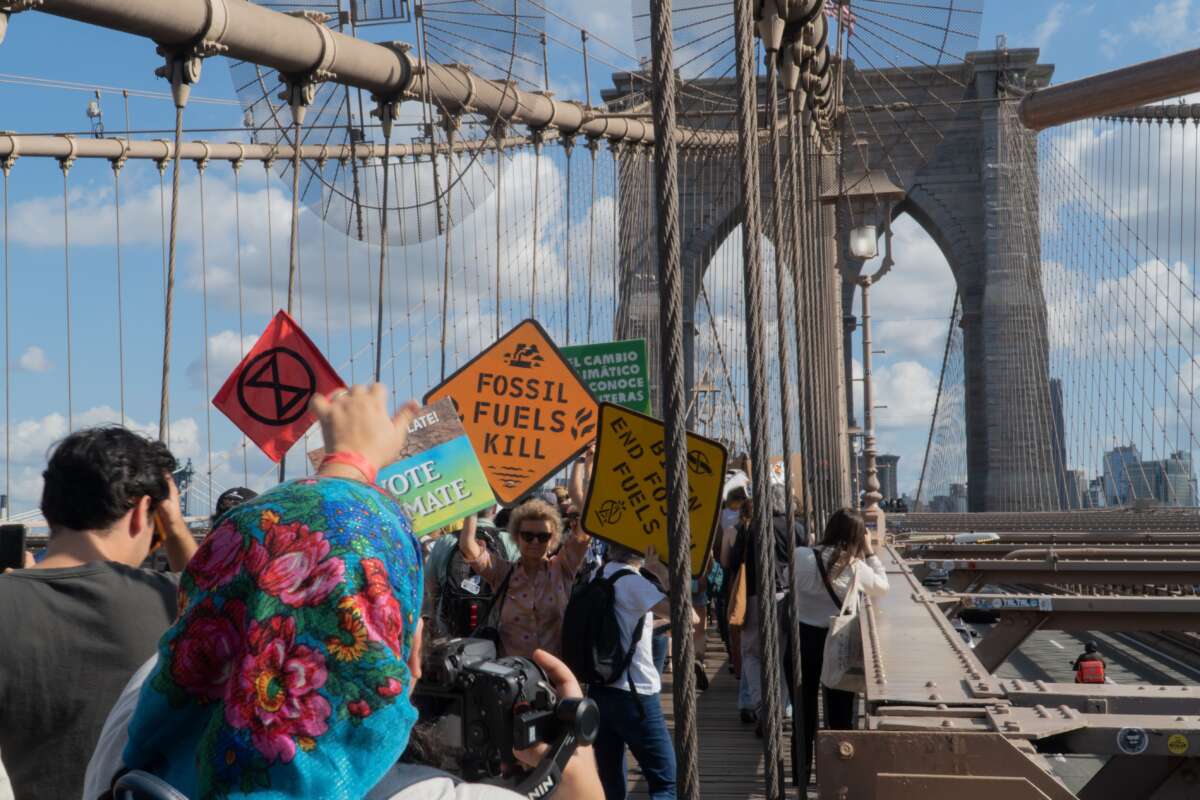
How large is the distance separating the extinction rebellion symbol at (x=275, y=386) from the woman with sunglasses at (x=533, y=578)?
3.95 ft

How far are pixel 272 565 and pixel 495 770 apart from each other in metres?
0.41

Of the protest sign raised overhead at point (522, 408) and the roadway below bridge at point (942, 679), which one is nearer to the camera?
the roadway below bridge at point (942, 679)

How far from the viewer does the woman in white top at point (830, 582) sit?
6.66 meters

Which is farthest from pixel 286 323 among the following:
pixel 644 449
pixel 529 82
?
pixel 529 82

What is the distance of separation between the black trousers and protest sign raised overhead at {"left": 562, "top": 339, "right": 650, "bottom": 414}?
2788 mm

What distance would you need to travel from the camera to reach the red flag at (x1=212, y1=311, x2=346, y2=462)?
20.9ft

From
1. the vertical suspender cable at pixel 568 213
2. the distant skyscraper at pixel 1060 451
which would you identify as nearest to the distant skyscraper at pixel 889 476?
the distant skyscraper at pixel 1060 451

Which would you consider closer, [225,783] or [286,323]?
[225,783]

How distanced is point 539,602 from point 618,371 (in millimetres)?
4366

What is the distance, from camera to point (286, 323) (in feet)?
20.8

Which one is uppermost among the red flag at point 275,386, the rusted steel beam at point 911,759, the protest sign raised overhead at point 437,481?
the red flag at point 275,386

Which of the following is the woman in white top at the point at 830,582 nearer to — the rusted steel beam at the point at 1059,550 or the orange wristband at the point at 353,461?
the rusted steel beam at the point at 1059,550

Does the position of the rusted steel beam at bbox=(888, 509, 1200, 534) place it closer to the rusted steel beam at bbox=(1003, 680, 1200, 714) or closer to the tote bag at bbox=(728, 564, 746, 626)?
the tote bag at bbox=(728, 564, 746, 626)

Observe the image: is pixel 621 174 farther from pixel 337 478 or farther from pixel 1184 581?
pixel 337 478
